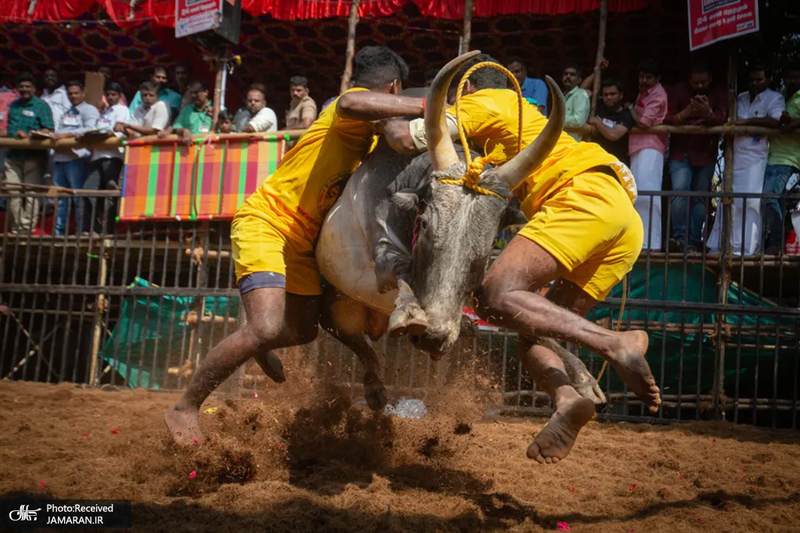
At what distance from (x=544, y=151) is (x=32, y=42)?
37.8 ft

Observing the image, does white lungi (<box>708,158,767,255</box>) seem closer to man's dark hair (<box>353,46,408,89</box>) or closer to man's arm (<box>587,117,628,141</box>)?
man's arm (<box>587,117,628,141</box>)

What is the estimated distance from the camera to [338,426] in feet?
17.8

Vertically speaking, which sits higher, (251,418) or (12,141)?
(12,141)

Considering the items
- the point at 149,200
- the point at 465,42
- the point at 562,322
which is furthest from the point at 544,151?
the point at 149,200

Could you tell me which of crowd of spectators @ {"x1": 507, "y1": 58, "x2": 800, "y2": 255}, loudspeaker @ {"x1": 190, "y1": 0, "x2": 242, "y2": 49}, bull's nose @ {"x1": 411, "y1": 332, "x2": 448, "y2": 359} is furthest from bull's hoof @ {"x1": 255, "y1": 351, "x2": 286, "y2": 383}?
loudspeaker @ {"x1": 190, "y1": 0, "x2": 242, "y2": 49}

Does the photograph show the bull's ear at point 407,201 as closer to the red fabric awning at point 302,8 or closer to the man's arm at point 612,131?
the man's arm at point 612,131

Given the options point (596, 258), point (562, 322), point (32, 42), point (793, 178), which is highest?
point (32, 42)

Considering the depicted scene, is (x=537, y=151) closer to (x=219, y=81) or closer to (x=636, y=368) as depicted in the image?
(x=636, y=368)

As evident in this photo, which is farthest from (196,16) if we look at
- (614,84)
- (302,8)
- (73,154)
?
(614,84)

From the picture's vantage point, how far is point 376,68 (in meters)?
4.75

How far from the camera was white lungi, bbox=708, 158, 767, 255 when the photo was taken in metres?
8.02

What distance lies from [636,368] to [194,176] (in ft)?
23.1

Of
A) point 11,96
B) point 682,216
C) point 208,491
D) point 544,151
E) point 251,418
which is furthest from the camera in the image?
point 11,96

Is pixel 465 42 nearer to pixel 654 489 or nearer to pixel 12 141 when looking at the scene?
pixel 654 489
